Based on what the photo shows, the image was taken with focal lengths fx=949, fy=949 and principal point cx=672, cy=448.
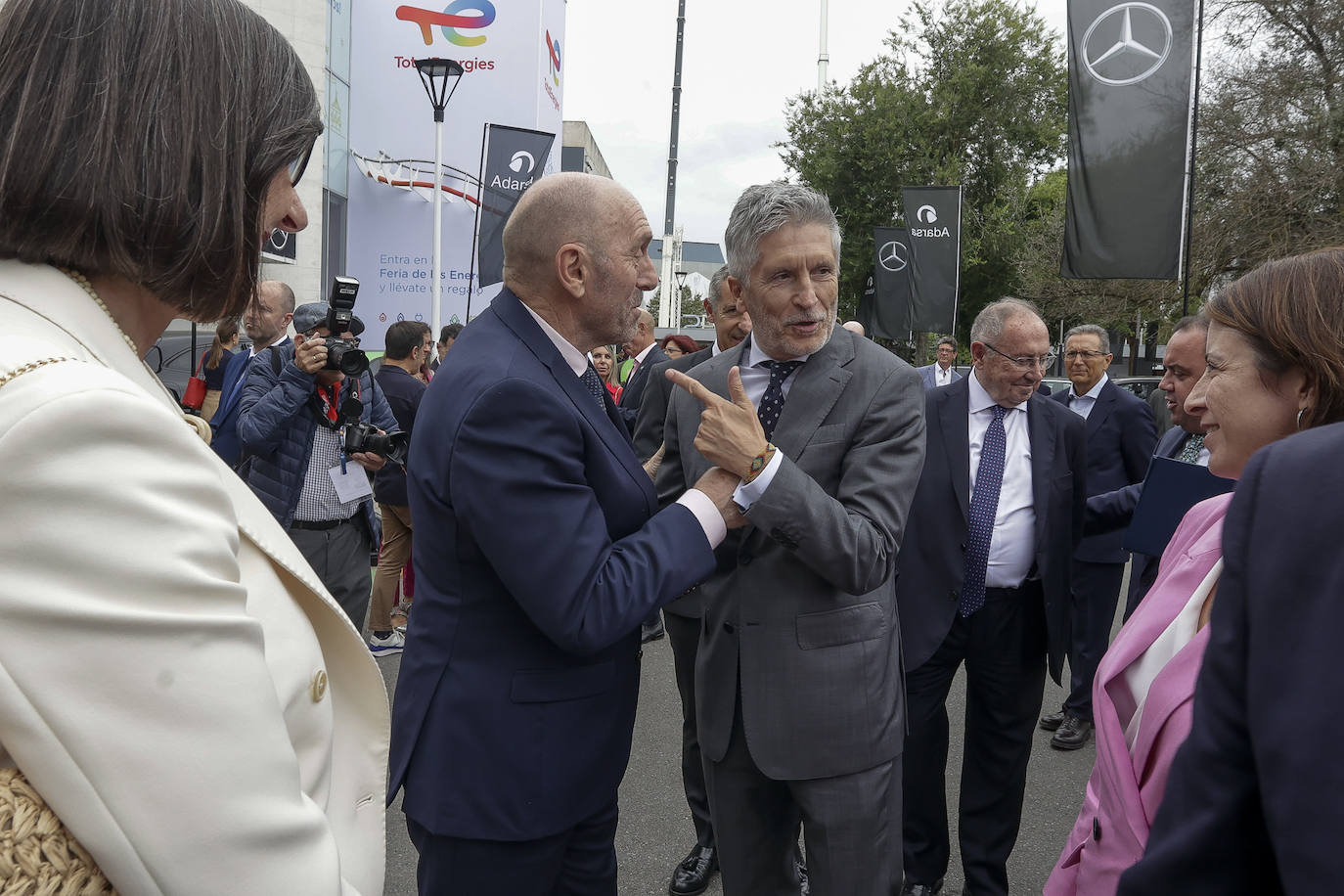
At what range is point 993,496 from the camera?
11.3 ft

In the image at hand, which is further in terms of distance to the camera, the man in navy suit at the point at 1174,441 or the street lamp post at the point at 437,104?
the street lamp post at the point at 437,104

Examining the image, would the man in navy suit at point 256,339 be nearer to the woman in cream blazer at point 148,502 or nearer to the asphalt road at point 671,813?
the asphalt road at point 671,813

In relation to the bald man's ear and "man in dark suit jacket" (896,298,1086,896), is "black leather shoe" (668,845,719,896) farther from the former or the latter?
the bald man's ear

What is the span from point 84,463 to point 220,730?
234mm

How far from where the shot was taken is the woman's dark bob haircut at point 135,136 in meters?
0.90

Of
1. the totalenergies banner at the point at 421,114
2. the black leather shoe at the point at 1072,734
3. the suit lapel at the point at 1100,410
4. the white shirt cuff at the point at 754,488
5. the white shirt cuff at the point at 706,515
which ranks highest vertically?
the totalenergies banner at the point at 421,114

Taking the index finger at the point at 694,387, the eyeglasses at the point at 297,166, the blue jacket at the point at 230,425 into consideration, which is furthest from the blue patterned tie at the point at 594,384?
the blue jacket at the point at 230,425

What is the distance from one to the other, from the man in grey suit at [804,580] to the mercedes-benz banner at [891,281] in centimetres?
1198

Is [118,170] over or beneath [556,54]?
beneath

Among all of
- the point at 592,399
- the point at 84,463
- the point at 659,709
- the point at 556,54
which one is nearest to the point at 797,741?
the point at 592,399

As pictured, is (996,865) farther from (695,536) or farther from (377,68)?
(377,68)

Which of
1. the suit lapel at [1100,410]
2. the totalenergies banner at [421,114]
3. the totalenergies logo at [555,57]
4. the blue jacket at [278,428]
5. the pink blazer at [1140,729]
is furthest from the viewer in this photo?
the totalenergies logo at [555,57]

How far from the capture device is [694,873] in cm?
344

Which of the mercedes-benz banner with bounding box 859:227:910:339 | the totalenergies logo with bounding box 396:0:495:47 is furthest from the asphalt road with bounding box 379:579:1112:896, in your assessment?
the totalenergies logo with bounding box 396:0:495:47
